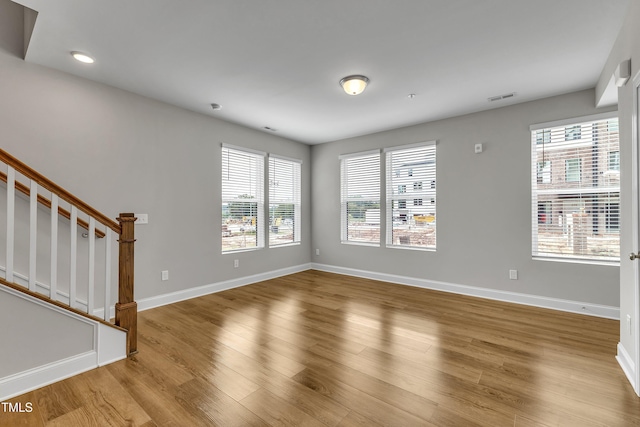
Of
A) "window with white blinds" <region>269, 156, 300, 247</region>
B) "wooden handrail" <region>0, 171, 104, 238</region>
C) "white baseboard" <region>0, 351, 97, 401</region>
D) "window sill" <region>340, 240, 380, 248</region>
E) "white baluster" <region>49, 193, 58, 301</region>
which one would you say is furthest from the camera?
"window with white blinds" <region>269, 156, 300, 247</region>

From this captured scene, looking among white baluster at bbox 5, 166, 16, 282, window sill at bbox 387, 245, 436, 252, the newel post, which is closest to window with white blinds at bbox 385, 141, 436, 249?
window sill at bbox 387, 245, 436, 252

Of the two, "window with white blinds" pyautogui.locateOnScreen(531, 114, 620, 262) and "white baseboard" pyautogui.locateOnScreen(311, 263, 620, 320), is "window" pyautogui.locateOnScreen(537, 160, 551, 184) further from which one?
"white baseboard" pyautogui.locateOnScreen(311, 263, 620, 320)

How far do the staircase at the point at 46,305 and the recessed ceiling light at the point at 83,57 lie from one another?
114 cm

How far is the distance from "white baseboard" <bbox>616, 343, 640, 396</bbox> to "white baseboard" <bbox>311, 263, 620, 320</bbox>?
1.15m

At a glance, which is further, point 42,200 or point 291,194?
point 291,194

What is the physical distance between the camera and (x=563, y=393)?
6.06 ft

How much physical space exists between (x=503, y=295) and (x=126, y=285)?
171 inches

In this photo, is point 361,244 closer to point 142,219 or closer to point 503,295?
point 503,295

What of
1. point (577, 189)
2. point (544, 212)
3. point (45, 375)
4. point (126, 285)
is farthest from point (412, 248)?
point (45, 375)

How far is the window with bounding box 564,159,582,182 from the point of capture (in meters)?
3.31

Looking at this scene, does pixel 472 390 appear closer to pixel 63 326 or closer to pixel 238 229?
pixel 63 326

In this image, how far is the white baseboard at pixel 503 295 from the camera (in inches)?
125

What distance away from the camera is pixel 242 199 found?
15.1ft

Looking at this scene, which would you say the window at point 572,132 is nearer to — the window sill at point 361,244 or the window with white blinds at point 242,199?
the window sill at point 361,244
